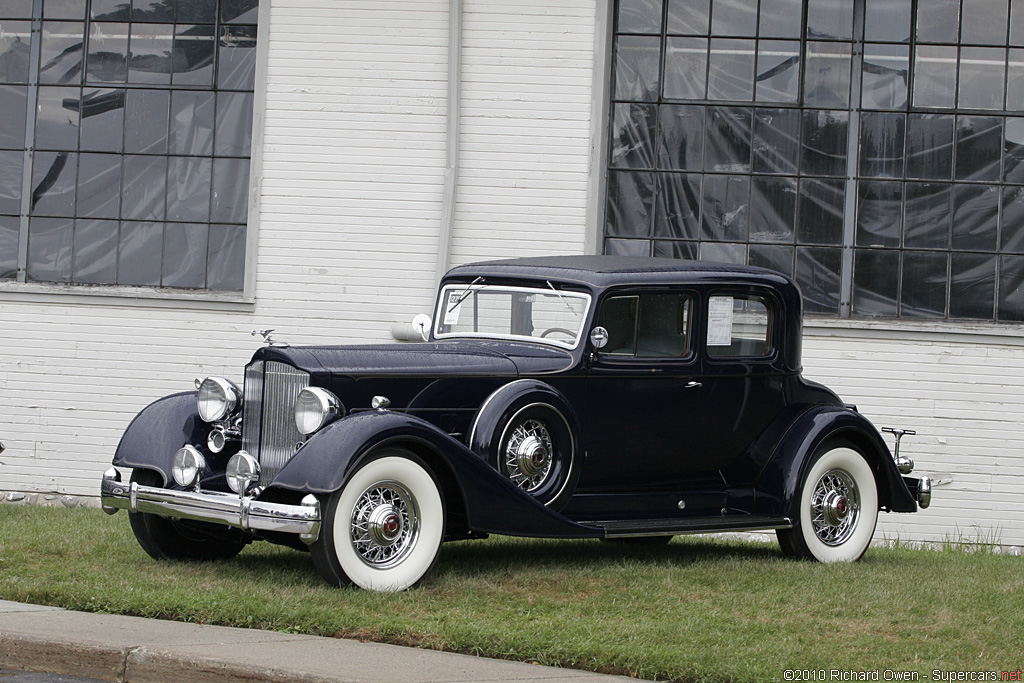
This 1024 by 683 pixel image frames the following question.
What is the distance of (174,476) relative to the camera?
6.78 meters

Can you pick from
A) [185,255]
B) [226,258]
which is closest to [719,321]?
[226,258]

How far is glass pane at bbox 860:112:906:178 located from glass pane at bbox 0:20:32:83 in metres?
7.35

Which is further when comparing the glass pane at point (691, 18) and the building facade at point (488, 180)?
the glass pane at point (691, 18)

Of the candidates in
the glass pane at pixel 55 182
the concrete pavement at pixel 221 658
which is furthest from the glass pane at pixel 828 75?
the concrete pavement at pixel 221 658

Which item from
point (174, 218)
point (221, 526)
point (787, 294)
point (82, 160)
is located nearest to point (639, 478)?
point (787, 294)

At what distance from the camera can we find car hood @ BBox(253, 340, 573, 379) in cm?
661

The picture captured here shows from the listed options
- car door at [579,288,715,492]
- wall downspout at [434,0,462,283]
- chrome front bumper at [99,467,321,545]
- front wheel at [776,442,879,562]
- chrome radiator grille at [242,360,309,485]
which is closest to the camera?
chrome front bumper at [99,467,321,545]

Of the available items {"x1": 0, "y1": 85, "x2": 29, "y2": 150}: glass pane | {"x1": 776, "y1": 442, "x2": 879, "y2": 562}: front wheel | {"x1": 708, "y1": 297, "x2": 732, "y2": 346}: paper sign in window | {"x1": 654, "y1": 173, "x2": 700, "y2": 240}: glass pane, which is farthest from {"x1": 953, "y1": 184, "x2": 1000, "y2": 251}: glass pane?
{"x1": 0, "y1": 85, "x2": 29, "y2": 150}: glass pane

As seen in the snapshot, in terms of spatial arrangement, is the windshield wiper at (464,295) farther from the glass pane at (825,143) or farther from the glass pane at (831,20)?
the glass pane at (831,20)

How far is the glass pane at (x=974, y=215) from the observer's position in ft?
37.0

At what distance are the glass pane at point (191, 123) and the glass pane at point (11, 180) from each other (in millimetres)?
1410

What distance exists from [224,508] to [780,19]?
7.31 meters

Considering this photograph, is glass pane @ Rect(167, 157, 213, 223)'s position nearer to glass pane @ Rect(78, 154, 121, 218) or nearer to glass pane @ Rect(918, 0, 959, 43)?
glass pane @ Rect(78, 154, 121, 218)

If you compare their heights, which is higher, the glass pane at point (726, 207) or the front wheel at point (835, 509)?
the glass pane at point (726, 207)
